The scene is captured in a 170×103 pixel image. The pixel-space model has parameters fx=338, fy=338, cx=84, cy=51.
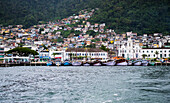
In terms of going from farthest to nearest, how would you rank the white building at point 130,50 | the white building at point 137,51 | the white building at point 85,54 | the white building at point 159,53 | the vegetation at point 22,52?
the white building at point 130,50 → the white building at point 137,51 → the white building at point 159,53 → the white building at point 85,54 → the vegetation at point 22,52

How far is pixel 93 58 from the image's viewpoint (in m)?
123

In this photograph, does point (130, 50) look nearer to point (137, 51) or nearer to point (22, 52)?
point (137, 51)

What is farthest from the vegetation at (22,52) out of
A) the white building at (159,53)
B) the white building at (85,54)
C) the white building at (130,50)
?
the white building at (159,53)

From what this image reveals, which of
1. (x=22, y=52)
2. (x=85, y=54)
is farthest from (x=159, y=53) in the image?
(x=22, y=52)

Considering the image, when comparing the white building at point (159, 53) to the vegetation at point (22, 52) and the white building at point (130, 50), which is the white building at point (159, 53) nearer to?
the white building at point (130, 50)

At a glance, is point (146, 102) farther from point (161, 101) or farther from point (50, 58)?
point (50, 58)

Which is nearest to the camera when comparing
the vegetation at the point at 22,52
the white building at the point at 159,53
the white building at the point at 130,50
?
the vegetation at the point at 22,52

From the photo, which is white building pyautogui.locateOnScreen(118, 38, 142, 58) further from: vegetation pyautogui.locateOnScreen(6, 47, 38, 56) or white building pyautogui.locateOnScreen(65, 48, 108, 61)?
vegetation pyautogui.locateOnScreen(6, 47, 38, 56)

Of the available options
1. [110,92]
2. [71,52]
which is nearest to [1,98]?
[110,92]

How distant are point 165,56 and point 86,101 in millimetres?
99595

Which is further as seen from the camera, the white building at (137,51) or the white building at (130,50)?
the white building at (130,50)

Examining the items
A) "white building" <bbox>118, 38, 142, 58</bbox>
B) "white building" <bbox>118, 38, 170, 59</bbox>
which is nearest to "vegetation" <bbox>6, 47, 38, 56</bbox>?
"white building" <bbox>118, 38, 142, 58</bbox>

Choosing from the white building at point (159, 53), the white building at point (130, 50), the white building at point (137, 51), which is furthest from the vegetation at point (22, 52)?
the white building at point (159, 53)

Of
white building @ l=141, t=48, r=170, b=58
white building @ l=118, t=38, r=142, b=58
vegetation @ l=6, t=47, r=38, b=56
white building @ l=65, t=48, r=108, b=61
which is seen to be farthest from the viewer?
white building @ l=118, t=38, r=142, b=58
